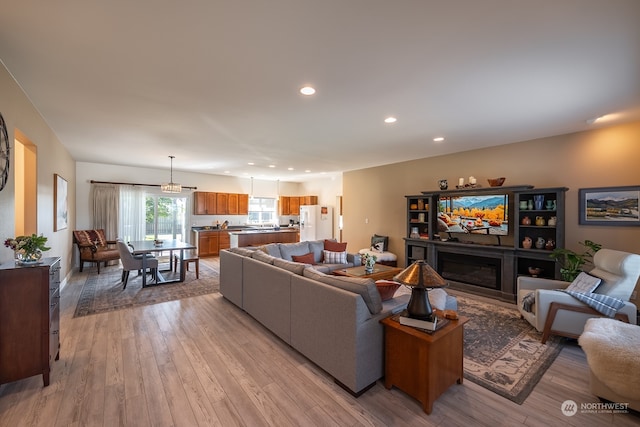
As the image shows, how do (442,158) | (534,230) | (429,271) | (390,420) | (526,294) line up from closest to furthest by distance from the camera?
(390,420) → (429,271) → (526,294) → (534,230) → (442,158)

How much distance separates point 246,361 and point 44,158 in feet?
13.5

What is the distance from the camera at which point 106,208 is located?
712cm

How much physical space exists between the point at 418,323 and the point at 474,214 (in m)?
3.86

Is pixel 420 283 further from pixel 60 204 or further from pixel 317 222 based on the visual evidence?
pixel 317 222

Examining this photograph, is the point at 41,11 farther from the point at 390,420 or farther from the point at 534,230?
the point at 534,230

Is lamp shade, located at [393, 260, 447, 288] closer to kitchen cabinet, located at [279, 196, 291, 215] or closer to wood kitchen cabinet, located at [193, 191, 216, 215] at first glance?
wood kitchen cabinet, located at [193, 191, 216, 215]

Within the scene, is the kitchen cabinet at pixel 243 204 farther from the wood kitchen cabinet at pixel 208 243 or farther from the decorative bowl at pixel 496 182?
the decorative bowl at pixel 496 182

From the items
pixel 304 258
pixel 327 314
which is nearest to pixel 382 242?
pixel 304 258

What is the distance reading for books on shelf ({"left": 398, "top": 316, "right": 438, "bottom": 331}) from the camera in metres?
2.00

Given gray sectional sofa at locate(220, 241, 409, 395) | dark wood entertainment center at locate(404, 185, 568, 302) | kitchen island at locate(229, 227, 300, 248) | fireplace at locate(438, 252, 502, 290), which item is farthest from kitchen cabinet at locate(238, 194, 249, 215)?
fireplace at locate(438, 252, 502, 290)

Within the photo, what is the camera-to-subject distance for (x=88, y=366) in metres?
2.53

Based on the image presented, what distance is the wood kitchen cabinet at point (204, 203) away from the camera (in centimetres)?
874

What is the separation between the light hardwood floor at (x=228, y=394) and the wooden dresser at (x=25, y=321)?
0.21 meters

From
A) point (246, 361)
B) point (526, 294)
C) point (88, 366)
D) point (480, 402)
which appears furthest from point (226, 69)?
point (526, 294)
